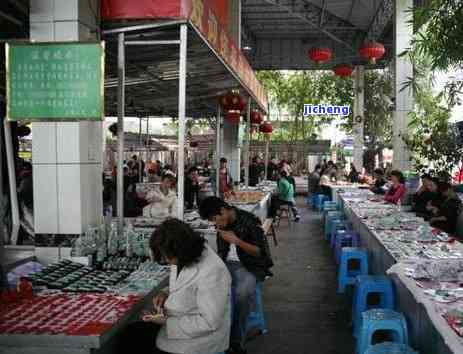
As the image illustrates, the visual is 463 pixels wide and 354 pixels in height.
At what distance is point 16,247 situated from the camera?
542 centimetres

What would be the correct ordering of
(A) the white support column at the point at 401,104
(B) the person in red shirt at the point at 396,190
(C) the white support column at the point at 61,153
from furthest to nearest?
(A) the white support column at the point at 401,104 → (B) the person in red shirt at the point at 396,190 → (C) the white support column at the point at 61,153

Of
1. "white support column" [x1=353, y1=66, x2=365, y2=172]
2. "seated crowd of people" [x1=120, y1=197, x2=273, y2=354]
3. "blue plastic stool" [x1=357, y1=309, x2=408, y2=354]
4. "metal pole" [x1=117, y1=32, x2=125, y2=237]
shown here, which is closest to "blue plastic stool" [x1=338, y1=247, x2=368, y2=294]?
"blue plastic stool" [x1=357, y1=309, x2=408, y2=354]

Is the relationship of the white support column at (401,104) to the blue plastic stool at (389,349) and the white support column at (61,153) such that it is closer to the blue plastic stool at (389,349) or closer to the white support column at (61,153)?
the white support column at (61,153)

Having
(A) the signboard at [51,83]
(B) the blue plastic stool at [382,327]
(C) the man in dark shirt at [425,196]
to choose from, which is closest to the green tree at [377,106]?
(C) the man in dark shirt at [425,196]

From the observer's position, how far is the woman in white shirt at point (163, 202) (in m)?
7.84

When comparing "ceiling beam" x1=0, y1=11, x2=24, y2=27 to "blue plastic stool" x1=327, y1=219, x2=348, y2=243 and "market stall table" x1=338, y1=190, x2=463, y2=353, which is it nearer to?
"market stall table" x1=338, y1=190, x2=463, y2=353

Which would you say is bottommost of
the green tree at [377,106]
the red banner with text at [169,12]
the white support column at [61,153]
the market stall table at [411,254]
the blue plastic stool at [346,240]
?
the blue plastic stool at [346,240]

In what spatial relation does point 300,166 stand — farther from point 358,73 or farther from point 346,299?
point 346,299

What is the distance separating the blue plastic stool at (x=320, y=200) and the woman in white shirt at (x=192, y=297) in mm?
13422

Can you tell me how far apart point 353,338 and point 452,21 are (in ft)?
10.4

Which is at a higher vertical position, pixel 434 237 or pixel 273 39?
pixel 273 39

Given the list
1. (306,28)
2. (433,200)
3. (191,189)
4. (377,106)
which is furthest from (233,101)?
(377,106)

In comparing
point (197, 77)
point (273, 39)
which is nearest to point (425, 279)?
point (197, 77)

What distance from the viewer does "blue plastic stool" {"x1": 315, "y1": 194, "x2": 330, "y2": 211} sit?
1648cm
